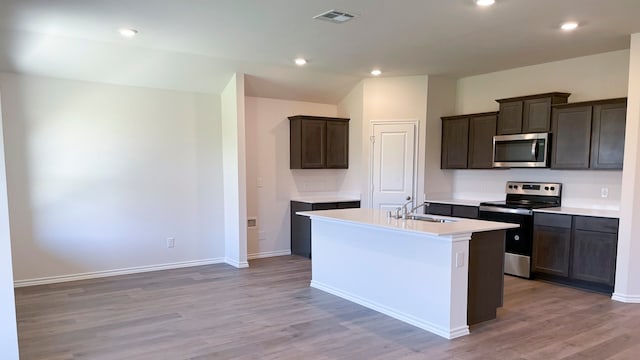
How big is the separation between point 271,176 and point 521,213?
137 inches

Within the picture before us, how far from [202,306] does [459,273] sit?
2453 millimetres

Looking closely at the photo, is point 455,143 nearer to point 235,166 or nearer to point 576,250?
point 576,250

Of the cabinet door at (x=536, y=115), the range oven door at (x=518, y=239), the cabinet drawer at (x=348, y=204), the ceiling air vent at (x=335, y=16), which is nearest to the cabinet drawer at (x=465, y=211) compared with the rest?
the range oven door at (x=518, y=239)

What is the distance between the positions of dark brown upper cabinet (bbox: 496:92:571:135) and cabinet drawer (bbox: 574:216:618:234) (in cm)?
117

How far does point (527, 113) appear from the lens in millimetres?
5371

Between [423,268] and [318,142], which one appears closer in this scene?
[423,268]

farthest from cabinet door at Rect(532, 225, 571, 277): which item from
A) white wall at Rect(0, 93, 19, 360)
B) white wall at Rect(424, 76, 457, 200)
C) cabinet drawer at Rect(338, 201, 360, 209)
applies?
white wall at Rect(0, 93, 19, 360)

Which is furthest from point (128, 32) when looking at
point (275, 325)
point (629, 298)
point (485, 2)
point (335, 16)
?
point (629, 298)

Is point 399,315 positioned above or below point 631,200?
below

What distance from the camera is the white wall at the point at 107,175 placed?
485 cm

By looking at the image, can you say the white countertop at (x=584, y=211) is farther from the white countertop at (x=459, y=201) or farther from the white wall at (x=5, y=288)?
the white wall at (x=5, y=288)

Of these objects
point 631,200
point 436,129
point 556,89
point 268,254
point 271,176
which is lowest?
point 268,254

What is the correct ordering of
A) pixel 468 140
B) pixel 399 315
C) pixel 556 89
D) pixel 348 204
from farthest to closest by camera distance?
pixel 348 204
pixel 468 140
pixel 556 89
pixel 399 315

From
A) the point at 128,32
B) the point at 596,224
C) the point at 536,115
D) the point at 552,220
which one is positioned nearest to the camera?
the point at 128,32
